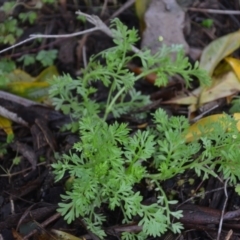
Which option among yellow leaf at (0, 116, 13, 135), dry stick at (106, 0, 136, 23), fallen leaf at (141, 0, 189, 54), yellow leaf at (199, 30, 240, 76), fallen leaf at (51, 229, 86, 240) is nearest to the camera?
fallen leaf at (51, 229, 86, 240)

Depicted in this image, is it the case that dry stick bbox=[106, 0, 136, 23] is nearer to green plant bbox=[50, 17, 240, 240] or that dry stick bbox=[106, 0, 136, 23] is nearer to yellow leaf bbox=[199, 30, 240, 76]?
yellow leaf bbox=[199, 30, 240, 76]

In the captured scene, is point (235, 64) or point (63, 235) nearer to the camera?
point (63, 235)

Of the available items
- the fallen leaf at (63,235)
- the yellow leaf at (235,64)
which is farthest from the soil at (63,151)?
the yellow leaf at (235,64)

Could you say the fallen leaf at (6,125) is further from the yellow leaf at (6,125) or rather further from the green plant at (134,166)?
the green plant at (134,166)

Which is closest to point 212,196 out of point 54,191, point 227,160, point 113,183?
point 227,160

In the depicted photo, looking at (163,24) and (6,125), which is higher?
(163,24)

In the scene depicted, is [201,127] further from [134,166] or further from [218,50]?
[218,50]

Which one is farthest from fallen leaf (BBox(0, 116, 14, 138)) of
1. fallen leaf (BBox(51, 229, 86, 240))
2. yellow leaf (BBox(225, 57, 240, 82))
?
yellow leaf (BBox(225, 57, 240, 82))

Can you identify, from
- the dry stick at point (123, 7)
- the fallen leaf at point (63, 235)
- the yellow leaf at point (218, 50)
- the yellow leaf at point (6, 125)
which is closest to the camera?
the fallen leaf at point (63, 235)

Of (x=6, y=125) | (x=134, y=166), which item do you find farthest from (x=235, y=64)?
(x=6, y=125)
